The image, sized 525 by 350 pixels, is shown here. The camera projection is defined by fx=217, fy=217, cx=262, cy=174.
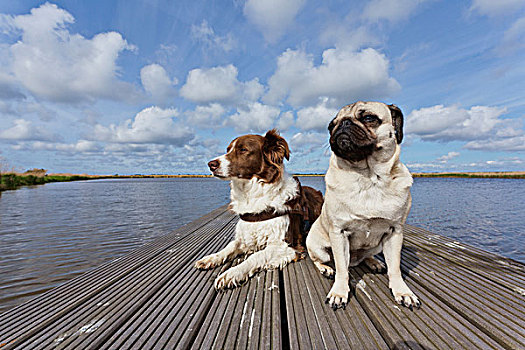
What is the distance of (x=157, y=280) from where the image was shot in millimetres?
2516

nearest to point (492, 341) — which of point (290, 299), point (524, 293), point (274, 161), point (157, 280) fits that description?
point (524, 293)

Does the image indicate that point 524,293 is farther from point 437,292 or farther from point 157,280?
point 157,280

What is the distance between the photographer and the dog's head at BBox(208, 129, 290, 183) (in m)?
2.98

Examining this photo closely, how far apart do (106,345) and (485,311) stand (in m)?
2.94

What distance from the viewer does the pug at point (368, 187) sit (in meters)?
1.88

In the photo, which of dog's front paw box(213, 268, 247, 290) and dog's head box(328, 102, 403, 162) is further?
dog's front paw box(213, 268, 247, 290)

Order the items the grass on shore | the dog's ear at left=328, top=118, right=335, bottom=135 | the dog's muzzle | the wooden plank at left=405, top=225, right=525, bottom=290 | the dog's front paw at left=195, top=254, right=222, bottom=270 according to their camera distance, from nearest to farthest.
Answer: the dog's muzzle, the dog's ear at left=328, top=118, right=335, bottom=135, the wooden plank at left=405, top=225, right=525, bottom=290, the dog's front paw at left=195, top=254, right=222, bottom=270, the grass on shore

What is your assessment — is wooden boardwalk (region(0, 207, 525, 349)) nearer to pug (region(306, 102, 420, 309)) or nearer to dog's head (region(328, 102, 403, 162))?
pug (region(306, 102, 420, 309))

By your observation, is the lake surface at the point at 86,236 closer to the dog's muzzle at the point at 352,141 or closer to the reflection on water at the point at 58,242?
the reflection on water at the point at 58,242

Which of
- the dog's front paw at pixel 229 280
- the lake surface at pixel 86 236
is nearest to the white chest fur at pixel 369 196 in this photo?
the dog's front paw at pixel 229 280

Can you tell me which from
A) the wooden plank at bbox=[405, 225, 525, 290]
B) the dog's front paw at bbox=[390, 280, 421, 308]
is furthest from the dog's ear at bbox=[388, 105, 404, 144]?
the wooden plank at bbox=[405, 225, 525, 290]

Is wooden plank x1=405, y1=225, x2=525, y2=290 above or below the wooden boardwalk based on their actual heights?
below

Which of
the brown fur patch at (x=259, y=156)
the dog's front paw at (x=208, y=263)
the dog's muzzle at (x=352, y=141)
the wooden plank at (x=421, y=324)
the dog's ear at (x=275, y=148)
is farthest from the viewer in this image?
the dog's ear at (x=275, y=148)

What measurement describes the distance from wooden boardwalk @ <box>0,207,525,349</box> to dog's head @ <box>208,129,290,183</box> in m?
1.26
